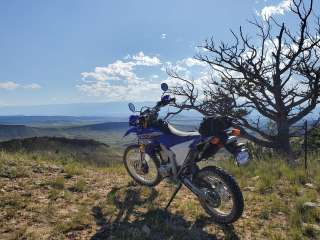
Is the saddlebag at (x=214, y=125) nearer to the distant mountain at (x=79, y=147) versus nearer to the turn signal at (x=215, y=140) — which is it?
the turn signal at (x=215, y=140)

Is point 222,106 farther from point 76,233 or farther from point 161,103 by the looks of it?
point 76,233

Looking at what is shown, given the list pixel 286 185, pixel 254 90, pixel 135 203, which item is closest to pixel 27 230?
pixel 135 203

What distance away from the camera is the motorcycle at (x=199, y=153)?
541 cm

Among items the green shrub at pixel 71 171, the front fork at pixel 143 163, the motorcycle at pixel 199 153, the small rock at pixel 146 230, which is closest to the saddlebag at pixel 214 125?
the motorcycle at pixel 199 153

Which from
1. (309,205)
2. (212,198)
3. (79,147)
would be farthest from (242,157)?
(79,147)

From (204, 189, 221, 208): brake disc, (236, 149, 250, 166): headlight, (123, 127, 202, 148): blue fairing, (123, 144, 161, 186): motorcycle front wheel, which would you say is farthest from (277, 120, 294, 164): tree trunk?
(236, 149, 250, 166): headlight

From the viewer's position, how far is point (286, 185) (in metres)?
7.61

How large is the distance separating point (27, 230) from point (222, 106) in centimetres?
1778

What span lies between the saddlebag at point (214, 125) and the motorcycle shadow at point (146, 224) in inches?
56.8

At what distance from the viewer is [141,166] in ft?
26.9

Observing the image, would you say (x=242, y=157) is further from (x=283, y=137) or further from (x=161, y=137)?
(x=283, y=137)

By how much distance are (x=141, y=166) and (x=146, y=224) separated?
262 cm

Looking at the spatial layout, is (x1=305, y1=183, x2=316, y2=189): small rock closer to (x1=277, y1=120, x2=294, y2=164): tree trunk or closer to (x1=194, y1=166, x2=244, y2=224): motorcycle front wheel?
(x1=194, y1=166, x2=244, y2=224): motorcycle front wheel

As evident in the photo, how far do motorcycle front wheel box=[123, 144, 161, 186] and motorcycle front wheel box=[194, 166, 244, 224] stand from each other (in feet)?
6.42
